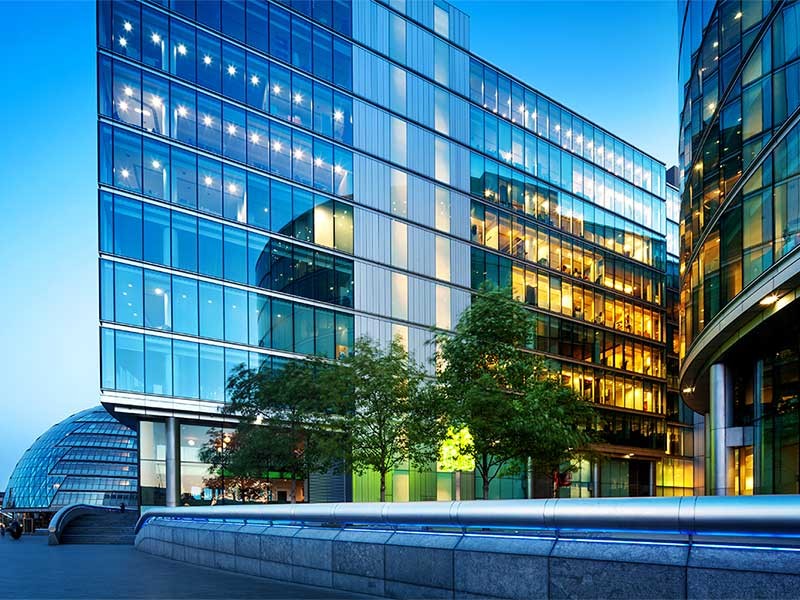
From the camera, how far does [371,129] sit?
50.3 m

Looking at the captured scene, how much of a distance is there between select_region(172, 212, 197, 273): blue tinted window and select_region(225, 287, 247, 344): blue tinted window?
246 cm

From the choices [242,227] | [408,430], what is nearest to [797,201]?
[408,430]

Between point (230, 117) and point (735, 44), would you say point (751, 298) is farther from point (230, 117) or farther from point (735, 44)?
point (230, 117)

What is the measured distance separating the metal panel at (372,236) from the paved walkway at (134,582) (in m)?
30.2

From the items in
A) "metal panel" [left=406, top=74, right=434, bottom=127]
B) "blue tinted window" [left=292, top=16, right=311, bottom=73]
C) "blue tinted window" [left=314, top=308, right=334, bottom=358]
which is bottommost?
"blue tinted window" [left=314, top=308, right=334, bottom=358]

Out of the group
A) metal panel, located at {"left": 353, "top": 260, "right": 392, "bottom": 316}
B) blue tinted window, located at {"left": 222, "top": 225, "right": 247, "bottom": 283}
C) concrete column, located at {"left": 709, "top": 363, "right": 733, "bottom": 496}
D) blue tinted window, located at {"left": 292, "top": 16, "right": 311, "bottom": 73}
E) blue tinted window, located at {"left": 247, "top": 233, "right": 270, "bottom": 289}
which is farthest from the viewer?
metal panel, located at {"left": 353, "top": 260, "right": 392, "bottom": 316}

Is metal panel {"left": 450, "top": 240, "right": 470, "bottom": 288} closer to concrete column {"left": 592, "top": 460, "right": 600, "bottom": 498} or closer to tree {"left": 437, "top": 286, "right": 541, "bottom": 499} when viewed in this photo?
concrete column {"left": 592, "top": 460, "right": 600, "bottom": 498}

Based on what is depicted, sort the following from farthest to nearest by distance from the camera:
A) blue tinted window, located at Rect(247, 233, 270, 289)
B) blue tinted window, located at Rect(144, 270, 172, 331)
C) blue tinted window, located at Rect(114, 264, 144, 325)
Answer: blue tinted window, located at Rect(247, 233, 270, 289), blue tinted window, located at Rect(144, 270, 172, 331), blue tinted window, located at Rect(114, 264, 144, 325)

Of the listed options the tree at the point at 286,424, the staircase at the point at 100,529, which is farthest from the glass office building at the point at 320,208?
the tree at the point at 286,424

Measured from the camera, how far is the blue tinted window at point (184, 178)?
1635 inches

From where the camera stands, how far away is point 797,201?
20.1 m

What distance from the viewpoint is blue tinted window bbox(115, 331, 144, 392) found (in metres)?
38.9

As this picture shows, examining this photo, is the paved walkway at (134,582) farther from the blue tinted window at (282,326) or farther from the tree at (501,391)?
the blue tinted window at (282,326)

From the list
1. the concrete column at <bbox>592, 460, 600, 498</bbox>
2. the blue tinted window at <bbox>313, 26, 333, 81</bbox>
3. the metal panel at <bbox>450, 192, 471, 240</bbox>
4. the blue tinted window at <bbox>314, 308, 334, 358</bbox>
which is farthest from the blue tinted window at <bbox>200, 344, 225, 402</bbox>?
the concrete column at <bbox>592, 460, 600, 498</bbox>
